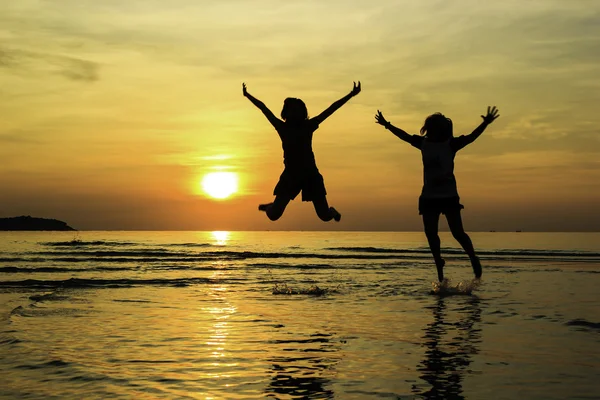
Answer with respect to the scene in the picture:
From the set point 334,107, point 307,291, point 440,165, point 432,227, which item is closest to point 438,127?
point 440,165

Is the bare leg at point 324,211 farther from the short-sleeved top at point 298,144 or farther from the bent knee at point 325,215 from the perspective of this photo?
the short-sleeved top at point 298,144

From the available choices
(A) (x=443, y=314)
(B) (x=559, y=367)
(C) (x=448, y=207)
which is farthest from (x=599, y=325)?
(C) (x=448, y=207)

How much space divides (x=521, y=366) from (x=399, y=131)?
648 cm

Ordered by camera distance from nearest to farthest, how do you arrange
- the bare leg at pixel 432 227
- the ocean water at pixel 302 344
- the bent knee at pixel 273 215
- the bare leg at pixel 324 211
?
1. the ocean water at pixel 302 344
2. the bent knee at pixel 273 215
3. the bare leg at pixel 324 211
4. the bare leg at pixel 432 227

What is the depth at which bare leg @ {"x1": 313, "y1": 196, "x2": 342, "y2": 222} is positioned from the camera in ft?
36.5

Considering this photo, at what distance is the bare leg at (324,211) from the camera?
1112 centimetres

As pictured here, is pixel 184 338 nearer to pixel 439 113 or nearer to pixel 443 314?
pixel 443 314

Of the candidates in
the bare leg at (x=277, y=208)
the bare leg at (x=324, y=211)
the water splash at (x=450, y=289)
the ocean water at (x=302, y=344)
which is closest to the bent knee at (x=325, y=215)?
the bare leg at (x=324, y=211)

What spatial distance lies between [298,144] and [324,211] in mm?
1206

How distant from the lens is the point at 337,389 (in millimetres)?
5766

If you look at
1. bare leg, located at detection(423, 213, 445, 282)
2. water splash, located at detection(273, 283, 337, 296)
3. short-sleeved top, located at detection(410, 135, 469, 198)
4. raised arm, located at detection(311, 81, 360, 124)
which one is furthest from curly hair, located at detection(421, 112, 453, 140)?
water splash, located at detection(273, 283, 337, 296)

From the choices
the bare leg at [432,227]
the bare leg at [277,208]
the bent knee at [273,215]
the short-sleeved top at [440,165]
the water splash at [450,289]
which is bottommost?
the water splash at [450,289]

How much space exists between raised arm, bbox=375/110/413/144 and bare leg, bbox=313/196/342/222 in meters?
1.96

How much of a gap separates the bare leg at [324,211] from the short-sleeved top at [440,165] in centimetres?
208
